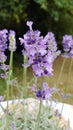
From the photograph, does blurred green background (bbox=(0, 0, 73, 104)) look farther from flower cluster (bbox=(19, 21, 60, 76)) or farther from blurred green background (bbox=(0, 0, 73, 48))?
flower cluster (bbox=(19, 21, 60, 76))

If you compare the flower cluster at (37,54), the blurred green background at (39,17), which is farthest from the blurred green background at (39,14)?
the flower cluster at (37,54)

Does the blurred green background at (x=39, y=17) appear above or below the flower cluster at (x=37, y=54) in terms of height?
above

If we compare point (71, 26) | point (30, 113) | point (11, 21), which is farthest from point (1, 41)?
point (71, 26)

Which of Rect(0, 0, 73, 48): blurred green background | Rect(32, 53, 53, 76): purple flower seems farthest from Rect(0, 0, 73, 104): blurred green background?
Rect(32, 53, 53, 76): purple flower

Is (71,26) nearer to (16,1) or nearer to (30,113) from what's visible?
(16,1)

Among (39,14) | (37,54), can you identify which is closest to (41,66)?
(37,54)

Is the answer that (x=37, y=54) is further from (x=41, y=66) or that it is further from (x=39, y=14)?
(x=39, y=14)

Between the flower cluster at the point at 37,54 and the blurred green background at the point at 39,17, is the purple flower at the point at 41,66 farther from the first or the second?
the blurred green background at the point at 39,17

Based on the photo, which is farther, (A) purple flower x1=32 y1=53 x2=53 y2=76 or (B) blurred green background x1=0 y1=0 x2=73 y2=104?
(B) blurred green background x1=0 y1=0 x2=73 y2=104
